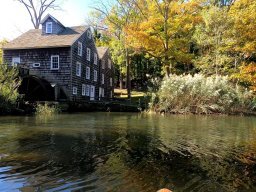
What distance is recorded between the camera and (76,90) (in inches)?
1283

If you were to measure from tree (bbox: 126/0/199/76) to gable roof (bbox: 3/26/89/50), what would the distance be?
5748mm

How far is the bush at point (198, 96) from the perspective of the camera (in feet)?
79.0

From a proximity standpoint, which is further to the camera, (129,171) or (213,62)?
(213,62)

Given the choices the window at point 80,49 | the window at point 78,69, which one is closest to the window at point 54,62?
the window at point 78,69

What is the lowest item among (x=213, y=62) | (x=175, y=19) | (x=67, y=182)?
(x=67, y=182)

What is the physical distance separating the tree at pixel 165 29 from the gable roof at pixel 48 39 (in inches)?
226

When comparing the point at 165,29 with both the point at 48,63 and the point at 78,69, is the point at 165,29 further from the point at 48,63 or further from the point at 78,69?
the point at 48,63

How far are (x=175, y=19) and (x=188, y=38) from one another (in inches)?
147

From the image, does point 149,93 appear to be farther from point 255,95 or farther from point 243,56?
point 243,56

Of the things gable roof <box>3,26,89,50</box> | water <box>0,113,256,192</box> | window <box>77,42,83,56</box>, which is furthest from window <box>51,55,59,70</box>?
water <box>0,113,256,192</box>

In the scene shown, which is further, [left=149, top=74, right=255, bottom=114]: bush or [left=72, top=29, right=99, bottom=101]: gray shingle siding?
[left=72, top=29, right=99, bottom=101]: gray shingle siding

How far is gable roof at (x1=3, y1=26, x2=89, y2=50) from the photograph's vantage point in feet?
101

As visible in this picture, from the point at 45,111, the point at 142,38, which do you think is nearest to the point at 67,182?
the point at 45,111

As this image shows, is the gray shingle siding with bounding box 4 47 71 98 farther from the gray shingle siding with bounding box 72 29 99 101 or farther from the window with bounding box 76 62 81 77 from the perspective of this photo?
the window with bounding box 76 62 81 77
